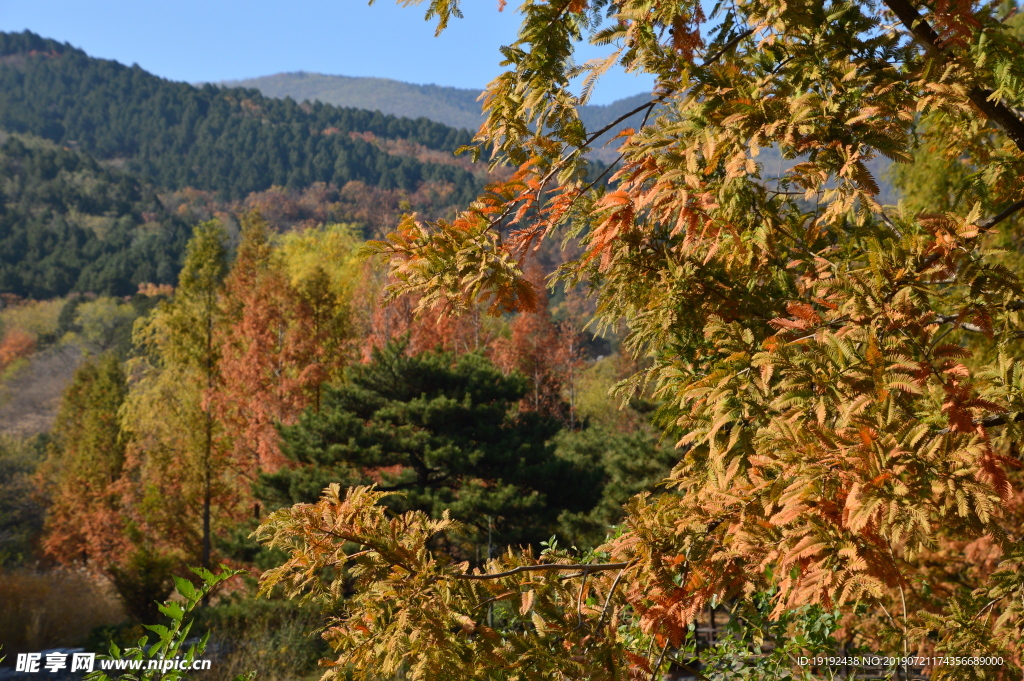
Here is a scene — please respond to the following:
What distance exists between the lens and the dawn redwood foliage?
1.45m

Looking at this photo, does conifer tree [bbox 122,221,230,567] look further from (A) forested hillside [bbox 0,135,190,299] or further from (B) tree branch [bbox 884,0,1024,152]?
(A) forested hillside [bbox 0,135,190,299]

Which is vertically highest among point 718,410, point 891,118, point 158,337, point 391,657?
point 891,118

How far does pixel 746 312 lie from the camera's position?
217 centimetres

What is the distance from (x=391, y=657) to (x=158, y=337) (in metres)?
17.4

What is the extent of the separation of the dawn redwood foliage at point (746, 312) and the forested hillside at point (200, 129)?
220ft

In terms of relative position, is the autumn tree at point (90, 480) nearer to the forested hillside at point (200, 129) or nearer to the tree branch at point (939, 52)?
the tree branch at point (939, 52)

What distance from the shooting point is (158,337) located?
56.1ft

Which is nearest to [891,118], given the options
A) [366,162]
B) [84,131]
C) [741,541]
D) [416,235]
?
[741,541]

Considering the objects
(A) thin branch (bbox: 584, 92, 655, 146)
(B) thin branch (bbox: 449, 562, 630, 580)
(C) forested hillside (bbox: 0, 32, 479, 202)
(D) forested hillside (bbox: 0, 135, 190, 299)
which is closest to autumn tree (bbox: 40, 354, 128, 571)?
(B) thin branch (bbox: 449, 562, 630, 580)

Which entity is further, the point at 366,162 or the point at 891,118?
the point at 366,162

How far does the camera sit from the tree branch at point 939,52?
6.11ft

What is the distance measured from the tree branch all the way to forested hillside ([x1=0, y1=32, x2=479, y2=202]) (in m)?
67.2

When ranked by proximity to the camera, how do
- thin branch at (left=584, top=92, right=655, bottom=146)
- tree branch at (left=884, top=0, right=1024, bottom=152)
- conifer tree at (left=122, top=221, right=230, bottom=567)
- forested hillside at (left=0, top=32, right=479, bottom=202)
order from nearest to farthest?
1. tree branch at (left=884, top=0, right=1024, bottom=152)
2. thin branch at (left=584, top=92, right=655, bottom=146)
3. conifer tree at (left=122, top=221, right=230, bottom=567)
4. forested hillside at (left=0, top=32, right=479, bottom=202)

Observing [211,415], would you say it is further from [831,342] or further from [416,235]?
[831,342]
